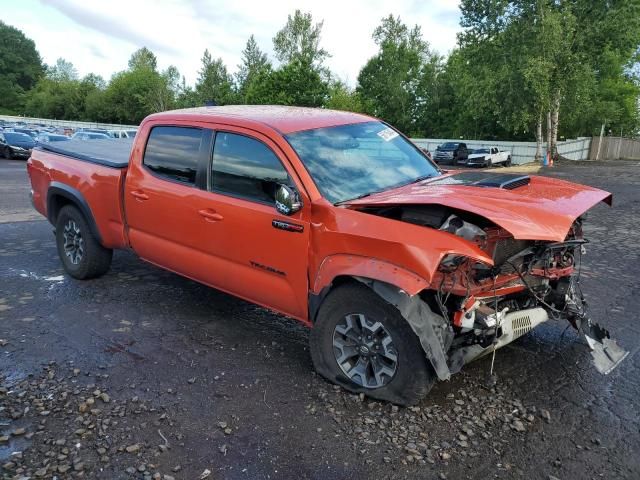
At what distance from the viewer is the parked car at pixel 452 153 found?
116ft

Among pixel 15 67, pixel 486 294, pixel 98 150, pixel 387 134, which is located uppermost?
pixel 15 67

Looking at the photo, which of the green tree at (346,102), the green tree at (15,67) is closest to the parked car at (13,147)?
the green tree at (346,102)

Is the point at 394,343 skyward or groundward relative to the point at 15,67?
groundward

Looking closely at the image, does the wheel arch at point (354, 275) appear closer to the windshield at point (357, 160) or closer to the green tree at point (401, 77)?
the windshield at point (357, 160)

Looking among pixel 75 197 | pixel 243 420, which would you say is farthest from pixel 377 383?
pixel 75 197

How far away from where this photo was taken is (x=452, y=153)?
35719 millimetres

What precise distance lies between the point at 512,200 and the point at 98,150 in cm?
477

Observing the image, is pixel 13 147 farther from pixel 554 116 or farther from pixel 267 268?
pixel 554 116

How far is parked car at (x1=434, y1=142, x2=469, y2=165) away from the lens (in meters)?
35.3

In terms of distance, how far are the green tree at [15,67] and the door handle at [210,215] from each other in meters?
109

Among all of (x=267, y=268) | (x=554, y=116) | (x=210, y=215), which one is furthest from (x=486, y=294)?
(x=554, y=116)

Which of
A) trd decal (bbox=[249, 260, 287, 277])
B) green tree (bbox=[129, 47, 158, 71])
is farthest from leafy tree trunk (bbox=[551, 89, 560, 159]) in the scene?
green tree (bbox=[129, 47, 158, 71])

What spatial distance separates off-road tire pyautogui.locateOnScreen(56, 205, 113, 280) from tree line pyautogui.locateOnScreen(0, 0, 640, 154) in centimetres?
2712

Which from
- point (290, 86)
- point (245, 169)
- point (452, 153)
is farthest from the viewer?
point (290, 86)
